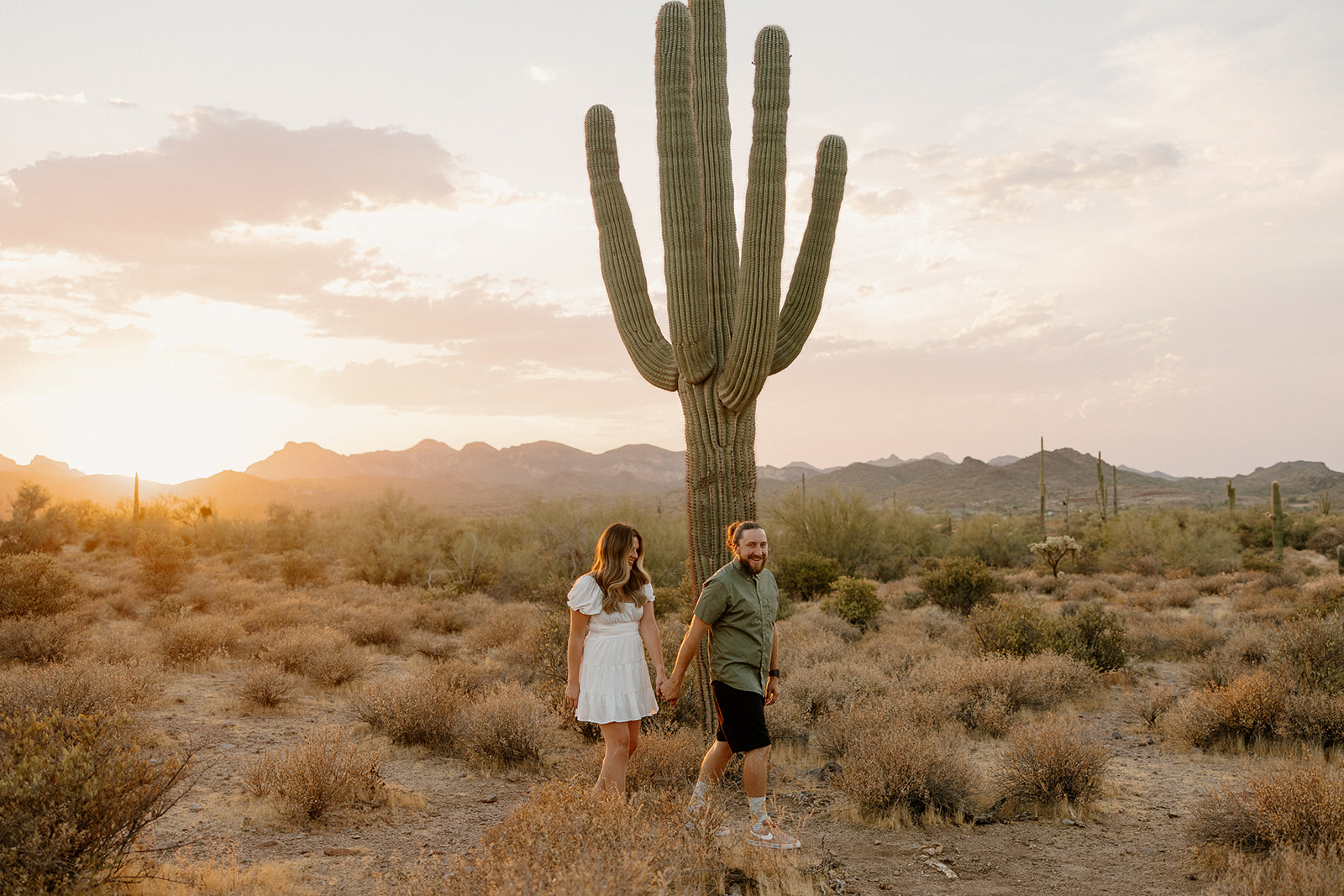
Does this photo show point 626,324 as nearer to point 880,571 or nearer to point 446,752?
point 446,752

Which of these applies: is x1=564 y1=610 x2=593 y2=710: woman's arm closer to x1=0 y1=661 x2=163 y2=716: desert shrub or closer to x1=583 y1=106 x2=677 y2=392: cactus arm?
x1=583 y1=106 x2=677 y2=392: cactus arm

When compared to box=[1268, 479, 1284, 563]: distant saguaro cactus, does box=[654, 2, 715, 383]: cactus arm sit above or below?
above

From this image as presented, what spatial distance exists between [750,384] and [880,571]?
17298 mm

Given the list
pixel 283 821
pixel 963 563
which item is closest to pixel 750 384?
pixel 283 821

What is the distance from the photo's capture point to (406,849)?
17.1 ft

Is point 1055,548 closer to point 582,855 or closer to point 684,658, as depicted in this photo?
point 684,658

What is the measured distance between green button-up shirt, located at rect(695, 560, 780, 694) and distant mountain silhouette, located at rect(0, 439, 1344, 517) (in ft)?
67.5

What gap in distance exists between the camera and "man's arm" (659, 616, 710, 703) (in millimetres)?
4613

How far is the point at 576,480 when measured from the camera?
126 m

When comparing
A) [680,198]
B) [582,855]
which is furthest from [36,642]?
[582,855]

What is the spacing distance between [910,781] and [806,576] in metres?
13.1

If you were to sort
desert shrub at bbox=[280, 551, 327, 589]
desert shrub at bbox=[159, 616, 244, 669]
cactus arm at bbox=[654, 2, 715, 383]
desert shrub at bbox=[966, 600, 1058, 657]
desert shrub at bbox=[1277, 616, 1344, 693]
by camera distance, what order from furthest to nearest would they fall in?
1. desert shrub at bbox=[280, 551, 327, 589]
2. desert shrub at bbox=[159, 616, 244, 669]
3. desert shrub at bbox=[966, 600, 1058, 657]
4. desert shrub at bbox=[1277, 616, 1344, 693]
5. cactus arm at bbox=[654, 2, 715, 383]

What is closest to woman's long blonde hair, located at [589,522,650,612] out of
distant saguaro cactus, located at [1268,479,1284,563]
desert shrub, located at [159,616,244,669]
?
desert shrub, located at [159,616,244,669]

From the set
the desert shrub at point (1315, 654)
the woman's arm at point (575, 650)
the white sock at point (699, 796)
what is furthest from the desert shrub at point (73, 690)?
the desert shrub at point (1315, 654)
